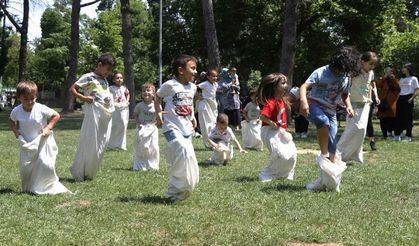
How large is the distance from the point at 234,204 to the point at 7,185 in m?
3.19

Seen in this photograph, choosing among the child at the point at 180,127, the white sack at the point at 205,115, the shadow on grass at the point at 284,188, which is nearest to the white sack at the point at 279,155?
the shadow on grass at the point at 284,188

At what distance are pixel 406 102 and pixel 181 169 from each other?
35.9 feet

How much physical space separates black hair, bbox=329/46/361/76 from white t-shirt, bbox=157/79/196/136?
195 cm

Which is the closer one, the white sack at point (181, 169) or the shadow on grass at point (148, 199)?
the white sack at point (181, 169)

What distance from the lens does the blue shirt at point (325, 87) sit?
754cm

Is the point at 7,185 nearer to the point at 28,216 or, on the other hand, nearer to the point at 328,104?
the point at 28,216

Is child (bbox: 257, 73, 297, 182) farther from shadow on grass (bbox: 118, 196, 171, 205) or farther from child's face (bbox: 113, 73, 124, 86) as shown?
child's face (bbox: 113, 73, 124, 86)

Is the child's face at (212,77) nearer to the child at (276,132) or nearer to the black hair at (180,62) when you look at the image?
the child at (276,132)

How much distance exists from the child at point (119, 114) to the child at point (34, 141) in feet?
19.3

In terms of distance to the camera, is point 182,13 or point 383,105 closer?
point 383,105

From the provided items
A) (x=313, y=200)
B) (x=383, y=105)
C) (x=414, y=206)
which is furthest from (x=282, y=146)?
(x=383, y=105)

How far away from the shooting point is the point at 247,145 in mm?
13734

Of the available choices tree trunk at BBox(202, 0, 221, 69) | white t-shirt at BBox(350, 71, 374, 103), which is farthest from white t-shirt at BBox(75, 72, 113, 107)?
tree trunk at BBox(202, 0, 221, 69)

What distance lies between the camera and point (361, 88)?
10.0 meters
